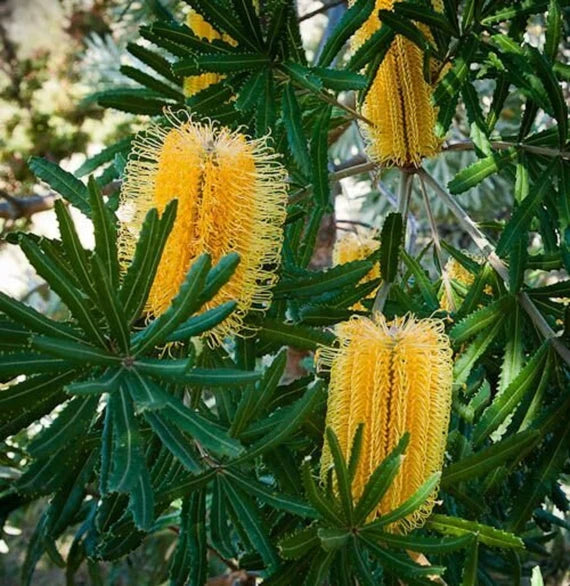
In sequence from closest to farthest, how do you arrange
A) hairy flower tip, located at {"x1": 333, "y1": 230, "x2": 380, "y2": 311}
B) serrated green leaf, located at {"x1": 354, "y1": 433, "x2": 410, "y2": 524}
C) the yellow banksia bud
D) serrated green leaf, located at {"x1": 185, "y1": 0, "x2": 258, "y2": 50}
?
serrated green leaf, located at {"x1": 354, "y1": 433, "x2": 410, "y2": 524}, serrated green leaf, located at {"x1": 185, "y1": 0, "x2": 258, "y2": 50}, the yellow banksia bud, hairy flower tip, located at {"x1": 333, "y1": 230, "x2": 380, "y2": 311}

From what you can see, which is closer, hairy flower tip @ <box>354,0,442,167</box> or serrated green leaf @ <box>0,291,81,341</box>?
serrated green leaf @ <box>0,291,81,341</box>

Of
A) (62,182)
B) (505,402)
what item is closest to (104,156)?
(62,182)

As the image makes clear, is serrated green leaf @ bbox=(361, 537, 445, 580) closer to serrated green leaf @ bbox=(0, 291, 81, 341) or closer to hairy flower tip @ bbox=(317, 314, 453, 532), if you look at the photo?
hairy flower tip @ bbox=(317, 314, 453, 532)

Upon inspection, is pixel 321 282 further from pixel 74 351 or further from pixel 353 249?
pixel 353 249

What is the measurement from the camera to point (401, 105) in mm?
1180

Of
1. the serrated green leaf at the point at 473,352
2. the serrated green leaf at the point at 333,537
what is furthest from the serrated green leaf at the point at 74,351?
the serrated green leaf at the point at 473,352

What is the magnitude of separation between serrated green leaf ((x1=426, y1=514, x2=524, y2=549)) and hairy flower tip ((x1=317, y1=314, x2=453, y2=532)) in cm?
4

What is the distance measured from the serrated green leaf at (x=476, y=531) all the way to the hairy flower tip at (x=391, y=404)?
0.04 m

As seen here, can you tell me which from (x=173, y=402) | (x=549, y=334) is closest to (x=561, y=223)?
(x=549, y=334)

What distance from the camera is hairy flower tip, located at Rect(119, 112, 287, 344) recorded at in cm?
87

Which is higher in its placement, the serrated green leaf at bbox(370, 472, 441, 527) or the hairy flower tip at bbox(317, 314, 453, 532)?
the hairy flower tip at bbox(317, 314, 453, 532)

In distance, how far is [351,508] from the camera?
0.83m

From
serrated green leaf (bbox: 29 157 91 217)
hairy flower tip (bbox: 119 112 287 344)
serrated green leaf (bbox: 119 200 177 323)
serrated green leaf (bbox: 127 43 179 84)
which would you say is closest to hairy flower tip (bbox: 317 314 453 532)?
hairy flower tip (bbox: 119 112 287 344)

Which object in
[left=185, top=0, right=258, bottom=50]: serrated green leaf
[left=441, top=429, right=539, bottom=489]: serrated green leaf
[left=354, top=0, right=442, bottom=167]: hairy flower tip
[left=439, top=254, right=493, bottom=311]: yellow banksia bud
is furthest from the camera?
[left=439, top=254, right=493, bottom=311]: yellow banksia bud
